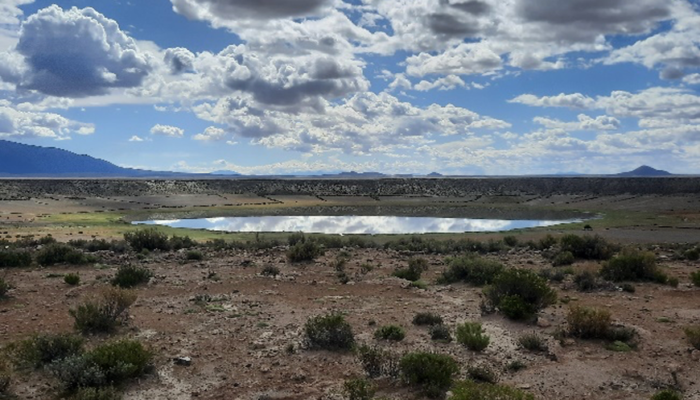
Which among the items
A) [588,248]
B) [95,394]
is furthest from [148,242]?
[588,248]

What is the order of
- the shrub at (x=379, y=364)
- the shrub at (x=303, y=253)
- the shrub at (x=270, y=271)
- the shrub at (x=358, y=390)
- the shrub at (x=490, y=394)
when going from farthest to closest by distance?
the shrub at (x=303, y=253), the shrub at (x=270, y=271), the shrub at (x=379, y=364), the shrub at (x=358, y=390), the shrub at (x=490, y=394)

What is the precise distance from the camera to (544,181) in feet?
459

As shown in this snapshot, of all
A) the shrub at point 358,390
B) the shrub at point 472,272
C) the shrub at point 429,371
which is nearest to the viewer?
the shrub at point 358,390

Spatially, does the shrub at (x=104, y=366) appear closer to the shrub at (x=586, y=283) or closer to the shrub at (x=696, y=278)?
the shrub at (x=586, y=283)

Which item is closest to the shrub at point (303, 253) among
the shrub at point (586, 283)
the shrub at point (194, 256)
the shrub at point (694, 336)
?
the shrub at point (194, 256)

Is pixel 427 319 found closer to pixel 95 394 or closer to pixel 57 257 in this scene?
pixel 95 394

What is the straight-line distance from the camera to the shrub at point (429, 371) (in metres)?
9.69

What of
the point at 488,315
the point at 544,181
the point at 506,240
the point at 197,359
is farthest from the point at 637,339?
the point at 544,181

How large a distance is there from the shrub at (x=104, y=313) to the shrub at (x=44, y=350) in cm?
177

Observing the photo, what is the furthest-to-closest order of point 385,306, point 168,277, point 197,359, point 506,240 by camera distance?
1. point 506,240
2. point 168,277
3. point 385,306
4. point 197,359

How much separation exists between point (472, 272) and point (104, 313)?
39.6 ft

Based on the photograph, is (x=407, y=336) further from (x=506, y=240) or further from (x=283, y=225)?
(x=283, y=225)

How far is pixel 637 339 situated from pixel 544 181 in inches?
5300

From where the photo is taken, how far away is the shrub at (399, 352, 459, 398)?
9.69 meters
